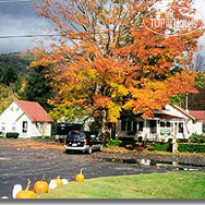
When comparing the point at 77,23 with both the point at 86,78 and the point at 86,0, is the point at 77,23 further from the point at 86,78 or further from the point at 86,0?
the point at 86,78

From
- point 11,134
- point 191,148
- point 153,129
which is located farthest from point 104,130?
point 153,129

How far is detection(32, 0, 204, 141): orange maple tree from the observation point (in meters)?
18.7

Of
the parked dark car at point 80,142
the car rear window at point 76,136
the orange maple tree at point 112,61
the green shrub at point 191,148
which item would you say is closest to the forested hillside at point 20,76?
the orange maple tree at point 112,61

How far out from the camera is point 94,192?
7.70m

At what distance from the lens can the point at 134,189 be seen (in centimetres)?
828

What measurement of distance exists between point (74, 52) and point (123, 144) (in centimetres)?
776

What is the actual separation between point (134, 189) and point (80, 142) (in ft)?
40.4

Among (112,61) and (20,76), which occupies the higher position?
(112,61)

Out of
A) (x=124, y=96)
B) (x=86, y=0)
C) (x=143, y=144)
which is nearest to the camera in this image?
(x=86, y=0)

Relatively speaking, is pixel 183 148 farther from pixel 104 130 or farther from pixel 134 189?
pixel 134 189

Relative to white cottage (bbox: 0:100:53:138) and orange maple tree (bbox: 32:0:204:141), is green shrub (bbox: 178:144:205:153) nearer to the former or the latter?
orange maple tree (bbox: 32:0:204:141)

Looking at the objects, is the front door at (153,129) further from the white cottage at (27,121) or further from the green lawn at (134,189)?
the green lawn at (134,189)

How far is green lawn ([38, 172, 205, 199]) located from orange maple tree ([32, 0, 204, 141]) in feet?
30.3

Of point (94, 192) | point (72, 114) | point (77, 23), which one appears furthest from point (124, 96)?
point (94, 192)
